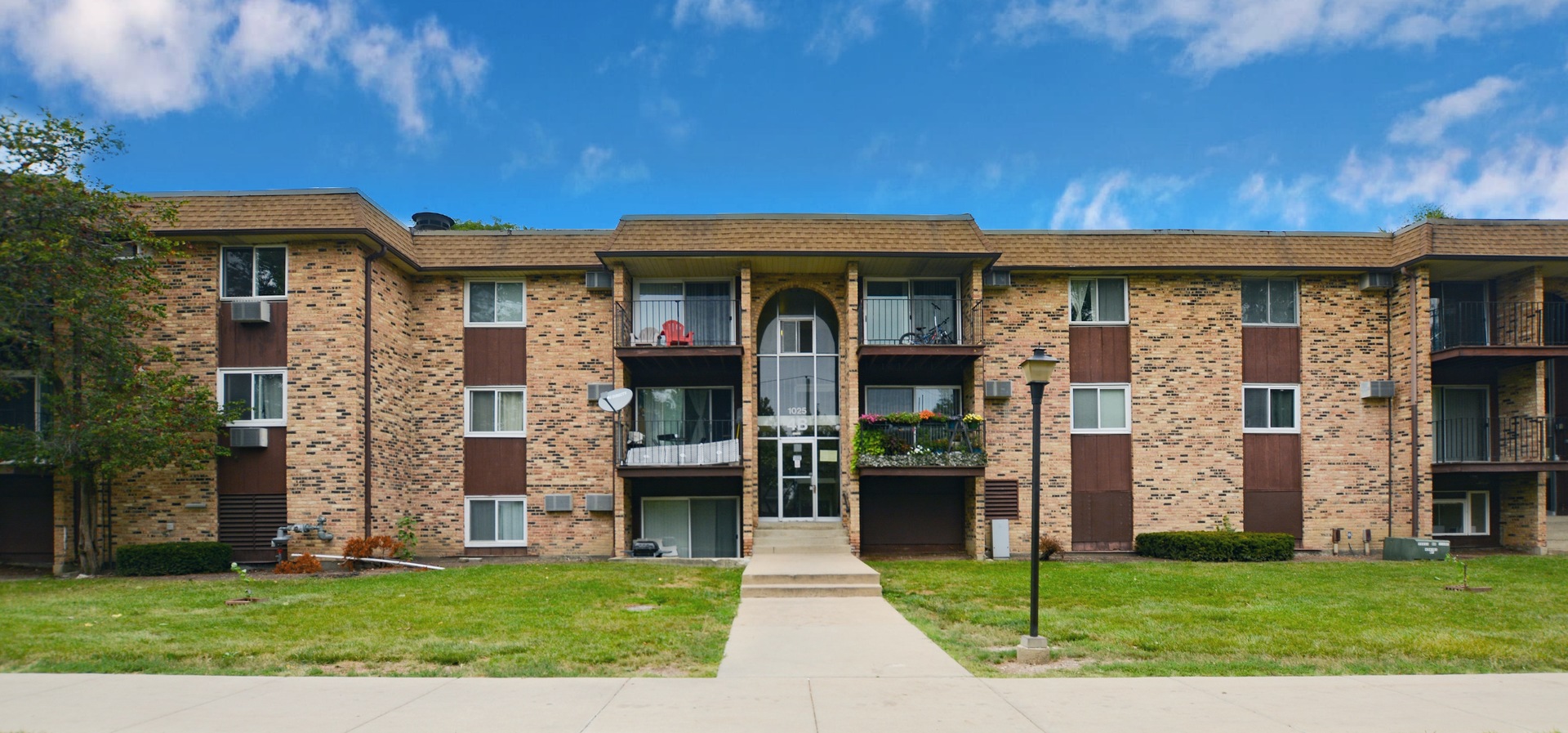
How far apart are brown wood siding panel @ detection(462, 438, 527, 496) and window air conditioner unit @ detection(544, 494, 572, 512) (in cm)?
62

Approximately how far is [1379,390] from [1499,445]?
3363 mm

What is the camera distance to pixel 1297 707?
7211 millimetres

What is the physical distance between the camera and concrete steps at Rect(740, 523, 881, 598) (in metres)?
14.2

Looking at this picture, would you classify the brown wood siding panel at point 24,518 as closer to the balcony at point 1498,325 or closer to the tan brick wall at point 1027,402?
the tan brick wall at point 1027,402

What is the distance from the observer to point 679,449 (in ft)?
62.9

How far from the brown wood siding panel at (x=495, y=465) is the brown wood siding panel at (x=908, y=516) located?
7.21 metres

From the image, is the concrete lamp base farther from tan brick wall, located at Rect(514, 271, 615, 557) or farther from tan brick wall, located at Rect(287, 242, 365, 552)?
tan brick wall, located at Rect(287, 242, 365, 552)

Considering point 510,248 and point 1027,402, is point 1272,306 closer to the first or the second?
point 1027,402

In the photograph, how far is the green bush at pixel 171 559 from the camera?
16484 millimetres

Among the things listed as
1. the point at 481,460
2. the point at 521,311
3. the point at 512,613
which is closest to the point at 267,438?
the point at 481,460

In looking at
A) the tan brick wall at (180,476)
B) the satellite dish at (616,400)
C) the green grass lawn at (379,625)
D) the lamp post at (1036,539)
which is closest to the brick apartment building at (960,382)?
the satellite dish at (616,400)

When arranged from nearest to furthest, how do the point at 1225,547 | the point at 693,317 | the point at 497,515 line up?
the point at 1225,547, the point at 497,515, the point at 693,317

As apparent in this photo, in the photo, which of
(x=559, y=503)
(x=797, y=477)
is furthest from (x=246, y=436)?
(x=797, y=477)

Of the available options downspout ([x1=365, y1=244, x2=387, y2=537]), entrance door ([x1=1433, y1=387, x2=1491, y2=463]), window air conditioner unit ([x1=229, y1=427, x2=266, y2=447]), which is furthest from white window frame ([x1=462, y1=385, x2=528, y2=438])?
entrance door ([x1=1433, y1=387, x2=1491, y2=463])
